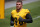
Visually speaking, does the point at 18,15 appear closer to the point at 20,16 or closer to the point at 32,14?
the point at 20,16

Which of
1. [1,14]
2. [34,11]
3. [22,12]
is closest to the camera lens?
[22,12]

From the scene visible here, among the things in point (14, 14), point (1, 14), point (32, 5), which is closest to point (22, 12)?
point (14, 14)

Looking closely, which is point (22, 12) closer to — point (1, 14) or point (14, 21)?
point (14, 21)

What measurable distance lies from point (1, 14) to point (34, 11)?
118cm

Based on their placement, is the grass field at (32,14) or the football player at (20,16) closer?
the football player at (20,16)

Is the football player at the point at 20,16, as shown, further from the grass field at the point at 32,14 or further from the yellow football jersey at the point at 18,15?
the grass field at the point at 32,14

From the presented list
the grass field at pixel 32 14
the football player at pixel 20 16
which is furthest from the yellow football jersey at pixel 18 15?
the grass field at pixel 32 14

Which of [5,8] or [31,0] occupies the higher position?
[31,0]

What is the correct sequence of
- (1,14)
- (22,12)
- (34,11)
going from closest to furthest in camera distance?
(22,12), (1,14), (34,11)

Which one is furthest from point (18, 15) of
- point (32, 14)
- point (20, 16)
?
point (32, 14)

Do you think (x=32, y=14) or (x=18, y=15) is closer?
(x=18, y=15)

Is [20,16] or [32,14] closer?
[20,16]

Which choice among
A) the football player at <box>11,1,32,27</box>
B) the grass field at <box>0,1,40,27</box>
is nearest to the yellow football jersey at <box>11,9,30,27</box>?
the football player at <box>11,1,32,27</box>

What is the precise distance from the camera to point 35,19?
3391 millimetres
